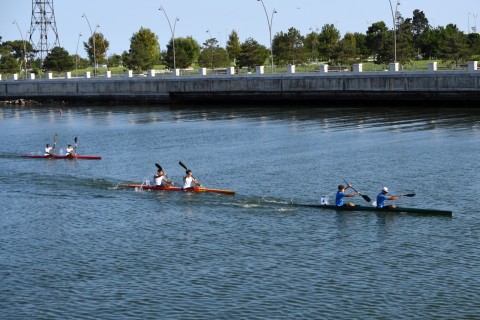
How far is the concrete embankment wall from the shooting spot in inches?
3969

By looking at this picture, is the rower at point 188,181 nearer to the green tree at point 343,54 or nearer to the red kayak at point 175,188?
the red kayak at point 175,188

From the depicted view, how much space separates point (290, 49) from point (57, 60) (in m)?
51.5

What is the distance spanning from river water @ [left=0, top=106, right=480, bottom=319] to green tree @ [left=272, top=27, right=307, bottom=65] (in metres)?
76.1

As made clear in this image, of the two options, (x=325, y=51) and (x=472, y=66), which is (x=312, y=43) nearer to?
(x=325, y=51)

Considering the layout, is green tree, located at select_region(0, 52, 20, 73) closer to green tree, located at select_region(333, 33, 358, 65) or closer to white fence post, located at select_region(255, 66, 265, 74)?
green tree, located at select_region(333, 33, 358, 65)

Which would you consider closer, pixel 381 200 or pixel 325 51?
pixel 381 200

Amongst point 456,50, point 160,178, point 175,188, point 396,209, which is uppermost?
point 456,50

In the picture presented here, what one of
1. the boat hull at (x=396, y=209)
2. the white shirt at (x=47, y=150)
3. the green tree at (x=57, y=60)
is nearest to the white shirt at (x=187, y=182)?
the boat hull at (x=396, y=209)

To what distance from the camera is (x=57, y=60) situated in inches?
6841

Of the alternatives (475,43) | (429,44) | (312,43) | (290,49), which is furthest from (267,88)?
(312,43)

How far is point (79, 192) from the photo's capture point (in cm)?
5350

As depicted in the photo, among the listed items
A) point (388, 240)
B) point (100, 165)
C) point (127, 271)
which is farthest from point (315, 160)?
point (127, 271)

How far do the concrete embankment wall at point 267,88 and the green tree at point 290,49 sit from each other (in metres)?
31.1

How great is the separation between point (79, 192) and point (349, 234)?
2076cm
